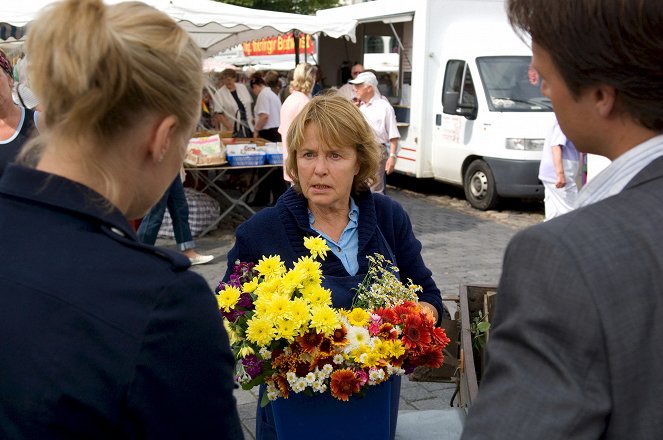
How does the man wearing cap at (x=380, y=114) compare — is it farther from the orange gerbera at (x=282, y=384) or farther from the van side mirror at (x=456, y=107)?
the orange gerbera at (x=282, y=384)

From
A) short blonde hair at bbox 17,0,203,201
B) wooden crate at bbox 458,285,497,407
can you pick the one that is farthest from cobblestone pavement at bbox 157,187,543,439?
short blonde hair at bbox 17,0,203,201

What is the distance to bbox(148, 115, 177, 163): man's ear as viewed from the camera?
4.02 feet

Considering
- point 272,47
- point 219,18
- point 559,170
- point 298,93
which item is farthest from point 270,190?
point 272,47

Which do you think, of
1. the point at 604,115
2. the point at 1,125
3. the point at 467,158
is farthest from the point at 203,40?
the point at 604,115

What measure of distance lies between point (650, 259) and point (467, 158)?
10.3 m

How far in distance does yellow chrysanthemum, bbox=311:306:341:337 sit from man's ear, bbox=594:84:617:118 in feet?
3.44

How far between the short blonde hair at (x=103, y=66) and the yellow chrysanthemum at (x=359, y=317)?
113cm

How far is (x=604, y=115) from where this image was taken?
1.24 meters

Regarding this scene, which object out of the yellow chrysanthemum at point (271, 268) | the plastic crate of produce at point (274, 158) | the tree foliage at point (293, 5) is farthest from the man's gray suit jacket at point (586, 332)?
the tree foliage at point (293, 5)

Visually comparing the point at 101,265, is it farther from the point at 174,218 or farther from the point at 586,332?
the point at 174,218

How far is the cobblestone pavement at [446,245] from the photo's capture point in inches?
183

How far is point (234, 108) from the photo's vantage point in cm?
1320

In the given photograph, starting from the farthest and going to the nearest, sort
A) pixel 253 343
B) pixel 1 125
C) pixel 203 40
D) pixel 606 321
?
pixel 203 40 → pixel 1 125 → pixel 253 343 → pixel 606 321

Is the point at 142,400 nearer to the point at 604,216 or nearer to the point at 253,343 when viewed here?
the point at 604,216
